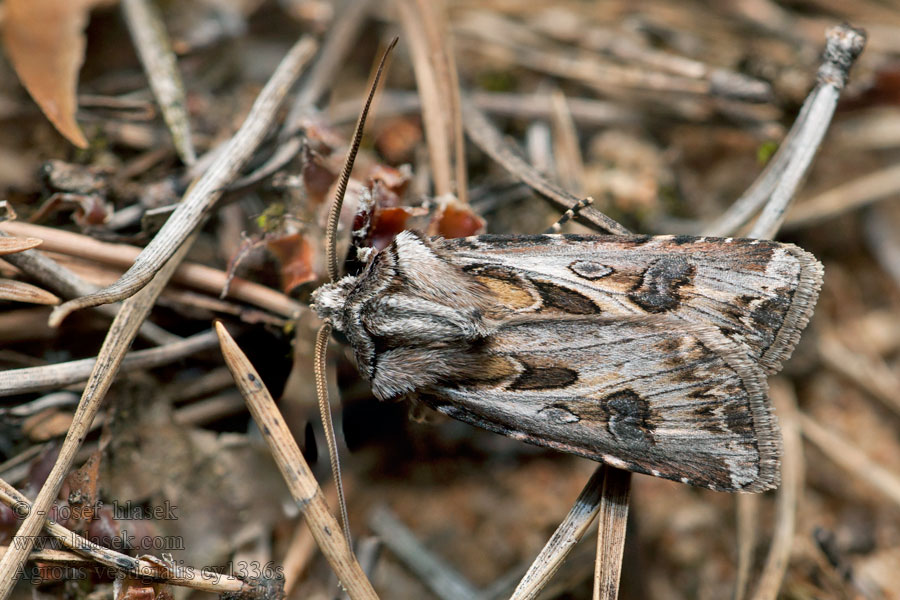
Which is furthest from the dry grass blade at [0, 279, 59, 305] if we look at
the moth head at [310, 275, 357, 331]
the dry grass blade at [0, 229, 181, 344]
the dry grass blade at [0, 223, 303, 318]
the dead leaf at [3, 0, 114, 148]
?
the moth head at [310, 275, 357, 331]

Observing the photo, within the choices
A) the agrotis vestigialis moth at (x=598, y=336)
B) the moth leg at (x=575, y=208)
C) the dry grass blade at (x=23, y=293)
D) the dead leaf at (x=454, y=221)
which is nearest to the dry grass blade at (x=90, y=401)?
the dry grass blade at (x=23, y=293)

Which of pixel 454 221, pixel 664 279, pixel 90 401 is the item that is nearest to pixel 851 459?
pixel 664 279

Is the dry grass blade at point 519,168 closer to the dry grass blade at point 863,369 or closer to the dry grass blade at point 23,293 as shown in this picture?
the dry grass blade at point 863,369

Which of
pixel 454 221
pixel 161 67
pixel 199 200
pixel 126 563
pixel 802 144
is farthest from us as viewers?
pixel 161 67

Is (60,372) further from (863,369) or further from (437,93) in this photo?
(863,369)

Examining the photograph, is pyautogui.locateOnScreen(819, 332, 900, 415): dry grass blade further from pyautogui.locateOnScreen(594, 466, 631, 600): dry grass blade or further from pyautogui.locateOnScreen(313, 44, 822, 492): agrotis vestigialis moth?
pyautogui.locateOnScreen(594, 466, 631, 600): dry grass blade

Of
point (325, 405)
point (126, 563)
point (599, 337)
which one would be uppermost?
point (599, 337)
